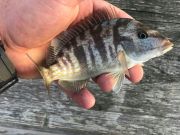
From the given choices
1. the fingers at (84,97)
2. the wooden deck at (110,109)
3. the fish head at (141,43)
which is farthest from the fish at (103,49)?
the wooden deck at (110,109)

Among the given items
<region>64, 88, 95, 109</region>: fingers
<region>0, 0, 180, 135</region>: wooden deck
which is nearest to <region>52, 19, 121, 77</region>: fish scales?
<region>64, 88, 95, 109</region>: fingers

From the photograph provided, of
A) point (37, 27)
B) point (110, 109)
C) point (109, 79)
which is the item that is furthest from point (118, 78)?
point (110, 109)

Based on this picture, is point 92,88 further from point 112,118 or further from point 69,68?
point 69,68

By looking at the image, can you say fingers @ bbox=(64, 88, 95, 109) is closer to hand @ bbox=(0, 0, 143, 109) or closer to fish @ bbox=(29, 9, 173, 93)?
hand @ bbox=(0, 0, 143, 109)

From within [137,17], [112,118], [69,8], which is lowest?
[112,118]

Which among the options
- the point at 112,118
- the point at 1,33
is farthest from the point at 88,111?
the point at 1,33

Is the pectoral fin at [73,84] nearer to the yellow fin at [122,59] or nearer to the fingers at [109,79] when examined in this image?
the fingers at [109,79]
